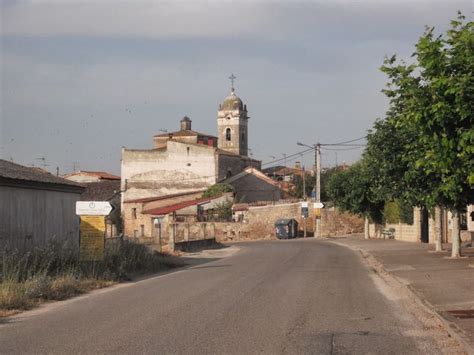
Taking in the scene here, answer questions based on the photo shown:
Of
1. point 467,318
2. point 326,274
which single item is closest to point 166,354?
point 467,318

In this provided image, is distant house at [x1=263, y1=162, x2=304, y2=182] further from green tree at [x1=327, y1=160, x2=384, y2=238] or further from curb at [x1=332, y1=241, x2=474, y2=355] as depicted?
curb at [x1=332, y1=241, x2=474, y2=355]

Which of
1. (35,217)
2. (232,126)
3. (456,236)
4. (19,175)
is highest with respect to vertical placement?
(232,126)

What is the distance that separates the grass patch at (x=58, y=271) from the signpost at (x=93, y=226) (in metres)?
0.49

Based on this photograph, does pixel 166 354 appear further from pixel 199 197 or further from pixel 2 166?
pixel 199 197

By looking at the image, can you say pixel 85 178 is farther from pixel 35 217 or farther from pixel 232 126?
pixel 35 217

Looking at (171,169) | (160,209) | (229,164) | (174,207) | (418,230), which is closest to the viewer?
(418,230)

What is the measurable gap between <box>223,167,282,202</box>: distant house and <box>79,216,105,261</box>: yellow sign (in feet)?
198

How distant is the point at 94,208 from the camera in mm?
23984

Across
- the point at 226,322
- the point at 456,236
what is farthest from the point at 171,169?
the point at 226,322

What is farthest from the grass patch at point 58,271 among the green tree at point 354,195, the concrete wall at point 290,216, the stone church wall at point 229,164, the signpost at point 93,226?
the stone church wall at point 229,164

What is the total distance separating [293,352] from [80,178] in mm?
96131

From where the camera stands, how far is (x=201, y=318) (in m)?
12.9

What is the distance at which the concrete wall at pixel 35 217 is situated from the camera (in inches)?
910

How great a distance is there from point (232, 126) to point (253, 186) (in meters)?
31.2
